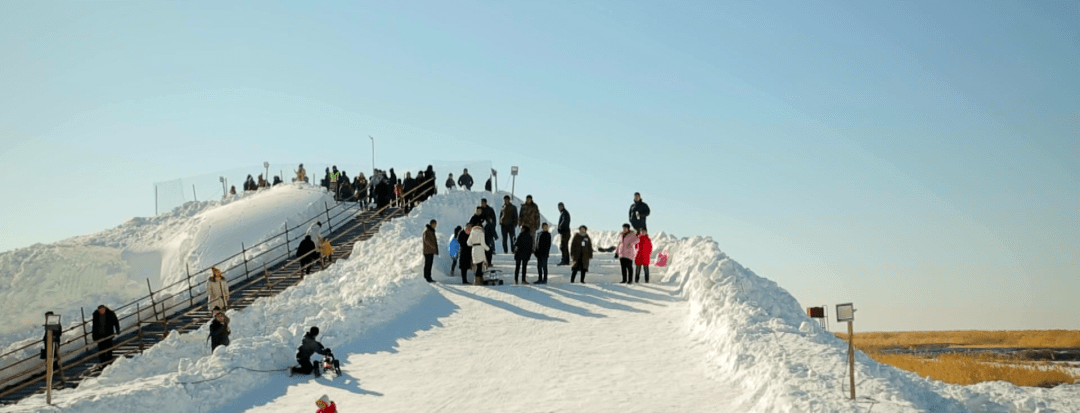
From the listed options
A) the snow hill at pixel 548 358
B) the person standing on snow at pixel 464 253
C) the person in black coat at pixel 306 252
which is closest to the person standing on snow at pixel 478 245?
the person standing on snow at pixel 464 253

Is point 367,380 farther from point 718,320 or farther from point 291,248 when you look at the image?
point 291,248

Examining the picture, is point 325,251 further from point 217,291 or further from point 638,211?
point 638,211

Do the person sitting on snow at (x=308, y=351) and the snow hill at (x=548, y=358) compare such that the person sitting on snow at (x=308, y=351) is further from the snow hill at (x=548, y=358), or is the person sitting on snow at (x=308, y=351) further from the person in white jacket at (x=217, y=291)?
the person in white jacket at (x=217, y=291)

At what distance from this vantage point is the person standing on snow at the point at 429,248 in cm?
2164

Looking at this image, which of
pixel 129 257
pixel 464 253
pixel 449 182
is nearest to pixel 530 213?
pixel 464 253

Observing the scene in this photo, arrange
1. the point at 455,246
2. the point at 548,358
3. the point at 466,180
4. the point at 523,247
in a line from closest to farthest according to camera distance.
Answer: the point at 548,358 → the point at 523,247 → the point at 455,246 → the point at 466,180

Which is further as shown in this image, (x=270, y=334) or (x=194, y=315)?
(x=194, y=315)

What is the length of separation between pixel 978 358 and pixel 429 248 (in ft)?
54.0

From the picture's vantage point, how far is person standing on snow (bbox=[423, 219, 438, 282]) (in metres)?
21.6

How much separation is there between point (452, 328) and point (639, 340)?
148 inches

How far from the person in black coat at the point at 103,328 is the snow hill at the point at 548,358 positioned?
5.51 ft

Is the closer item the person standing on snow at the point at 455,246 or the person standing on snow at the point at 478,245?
the person standing on snow at the point at 478,245

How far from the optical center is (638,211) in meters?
25.2

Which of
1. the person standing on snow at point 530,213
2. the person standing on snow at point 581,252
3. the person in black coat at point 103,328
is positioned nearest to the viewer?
the person in black coat at point 103,328
